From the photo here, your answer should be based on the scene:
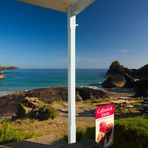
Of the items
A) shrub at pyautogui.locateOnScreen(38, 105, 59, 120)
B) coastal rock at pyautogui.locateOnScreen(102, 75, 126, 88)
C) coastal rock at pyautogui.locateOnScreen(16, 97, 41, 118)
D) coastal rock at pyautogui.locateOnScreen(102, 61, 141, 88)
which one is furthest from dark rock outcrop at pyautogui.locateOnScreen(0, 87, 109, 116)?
coastal rock at pyautogui.locateOnScreen(102, 61, 141, 88)

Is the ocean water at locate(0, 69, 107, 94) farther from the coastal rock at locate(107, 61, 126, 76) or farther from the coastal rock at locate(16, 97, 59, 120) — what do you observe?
the coastal rock at locate(16, 97, 59, 120)

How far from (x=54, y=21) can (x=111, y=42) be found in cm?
665

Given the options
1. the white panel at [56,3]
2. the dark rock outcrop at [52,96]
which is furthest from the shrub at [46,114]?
the white panel at [56,3]

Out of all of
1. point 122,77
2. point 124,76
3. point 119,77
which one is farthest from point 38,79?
point 124,76

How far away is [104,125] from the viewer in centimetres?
317

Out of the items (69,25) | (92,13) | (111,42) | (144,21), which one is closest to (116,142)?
(69,25)

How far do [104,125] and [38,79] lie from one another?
20466mm

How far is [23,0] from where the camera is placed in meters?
3.58

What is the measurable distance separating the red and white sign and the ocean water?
1426cm

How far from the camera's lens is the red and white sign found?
3.07 meters

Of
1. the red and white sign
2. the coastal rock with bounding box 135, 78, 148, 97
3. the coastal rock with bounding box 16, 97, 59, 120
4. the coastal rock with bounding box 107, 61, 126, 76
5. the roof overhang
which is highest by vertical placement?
the roof overhang

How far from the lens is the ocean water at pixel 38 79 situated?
19475mm

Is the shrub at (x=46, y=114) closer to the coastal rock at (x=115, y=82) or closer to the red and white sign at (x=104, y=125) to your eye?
the red and white sign at (x=104, y=125)

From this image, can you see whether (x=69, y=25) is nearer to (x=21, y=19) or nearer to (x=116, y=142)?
(x=116, y=142)
